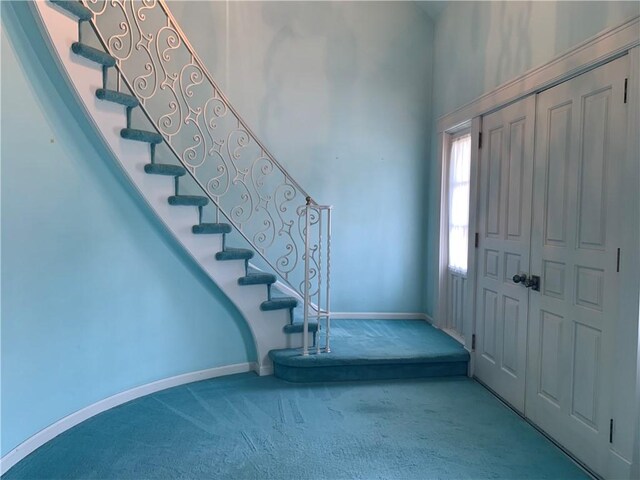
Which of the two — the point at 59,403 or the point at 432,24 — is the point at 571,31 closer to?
the point at 432,24

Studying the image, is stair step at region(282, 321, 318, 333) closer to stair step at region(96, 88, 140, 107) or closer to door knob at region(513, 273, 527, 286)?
door knob at region(513, 273, 527, 286)

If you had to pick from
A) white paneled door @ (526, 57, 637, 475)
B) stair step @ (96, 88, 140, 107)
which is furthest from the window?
stair step @ (96, 88, 140, 107)

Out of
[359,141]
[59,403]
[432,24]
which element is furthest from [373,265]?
[59,403]

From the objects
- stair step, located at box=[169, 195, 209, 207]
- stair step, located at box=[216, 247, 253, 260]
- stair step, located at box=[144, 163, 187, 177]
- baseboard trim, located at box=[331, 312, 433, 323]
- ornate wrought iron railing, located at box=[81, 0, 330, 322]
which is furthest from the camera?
baseboard trim, located at box=[331, 312, 433, 323]

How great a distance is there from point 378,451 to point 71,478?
1.64 m

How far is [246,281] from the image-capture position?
136 inches

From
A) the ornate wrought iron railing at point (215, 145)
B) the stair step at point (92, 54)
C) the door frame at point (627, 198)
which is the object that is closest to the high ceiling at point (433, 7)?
the door frame at point (627, 198)

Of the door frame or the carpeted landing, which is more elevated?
the door frame

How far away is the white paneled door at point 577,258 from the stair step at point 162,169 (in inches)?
96.1

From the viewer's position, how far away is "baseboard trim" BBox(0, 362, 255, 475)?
235 cm

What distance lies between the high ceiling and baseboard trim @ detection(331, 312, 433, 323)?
324 centimetres

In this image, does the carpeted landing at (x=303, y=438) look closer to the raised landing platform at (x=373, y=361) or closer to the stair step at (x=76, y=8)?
the raised landing platform at (x=373, y=361)

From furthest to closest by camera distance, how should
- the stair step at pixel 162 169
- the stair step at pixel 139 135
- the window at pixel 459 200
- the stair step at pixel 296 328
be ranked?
the window at pixel 459 200
the stair step at pixel 296 328
the stair step at pixel 162 169
the stair step at pixel 139 135

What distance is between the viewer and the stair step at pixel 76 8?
238 cm
